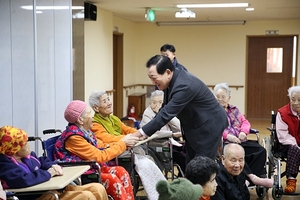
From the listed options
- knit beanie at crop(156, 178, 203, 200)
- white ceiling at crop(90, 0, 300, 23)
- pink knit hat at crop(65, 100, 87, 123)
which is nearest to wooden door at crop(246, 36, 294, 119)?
white ceiling at crop(90, 0, 300, 23)

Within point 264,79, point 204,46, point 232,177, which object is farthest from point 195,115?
→ point 264,79

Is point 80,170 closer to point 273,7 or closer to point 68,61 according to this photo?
point 68,61

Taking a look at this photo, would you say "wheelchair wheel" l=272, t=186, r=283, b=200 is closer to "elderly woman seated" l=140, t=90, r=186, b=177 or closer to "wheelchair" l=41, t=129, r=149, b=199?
"elderly woman seated" l=140, t=90, r=186, b=177

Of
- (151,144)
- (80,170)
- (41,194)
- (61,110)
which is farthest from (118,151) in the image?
(61,110)

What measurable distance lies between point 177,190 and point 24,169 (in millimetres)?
1226

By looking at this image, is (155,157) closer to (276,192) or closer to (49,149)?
(276,192)

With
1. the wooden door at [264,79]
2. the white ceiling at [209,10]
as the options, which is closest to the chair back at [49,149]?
the white ceiling at [209,10]

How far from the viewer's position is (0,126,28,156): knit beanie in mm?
2525

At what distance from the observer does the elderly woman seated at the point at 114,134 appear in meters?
3.58

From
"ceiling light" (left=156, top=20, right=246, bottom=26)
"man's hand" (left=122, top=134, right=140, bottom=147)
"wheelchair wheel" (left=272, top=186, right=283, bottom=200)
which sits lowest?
"wheelchair wheel" (left=272, top=186, right=283, bottom=200)

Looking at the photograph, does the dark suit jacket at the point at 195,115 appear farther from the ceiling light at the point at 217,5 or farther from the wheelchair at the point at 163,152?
the ceiling light at the point at 217,5

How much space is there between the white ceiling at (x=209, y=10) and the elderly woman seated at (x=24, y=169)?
4553mm

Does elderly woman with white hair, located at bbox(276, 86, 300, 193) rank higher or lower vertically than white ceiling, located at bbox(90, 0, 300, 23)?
lower

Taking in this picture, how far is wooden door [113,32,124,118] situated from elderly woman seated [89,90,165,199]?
561cm
